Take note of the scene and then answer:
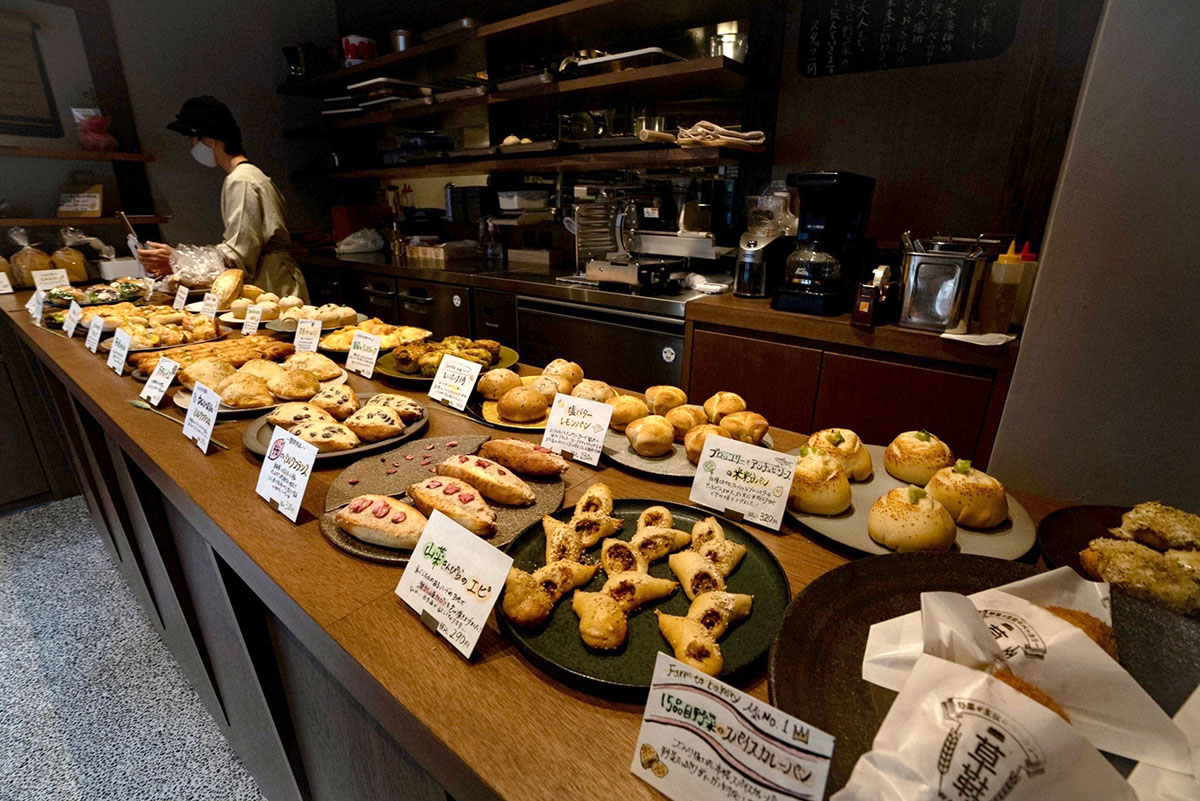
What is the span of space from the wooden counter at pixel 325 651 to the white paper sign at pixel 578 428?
0.19ft

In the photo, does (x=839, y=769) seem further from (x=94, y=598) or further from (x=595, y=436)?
(x=94, y=598)

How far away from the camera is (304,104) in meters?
5.28

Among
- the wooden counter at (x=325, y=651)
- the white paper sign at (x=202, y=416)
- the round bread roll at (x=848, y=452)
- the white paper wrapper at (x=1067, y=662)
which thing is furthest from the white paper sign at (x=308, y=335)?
the white paper wrapper at (x=1067, y=662)

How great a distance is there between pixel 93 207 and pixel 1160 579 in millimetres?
5176

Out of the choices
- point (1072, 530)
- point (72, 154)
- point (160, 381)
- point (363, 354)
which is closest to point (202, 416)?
point (160, 381)

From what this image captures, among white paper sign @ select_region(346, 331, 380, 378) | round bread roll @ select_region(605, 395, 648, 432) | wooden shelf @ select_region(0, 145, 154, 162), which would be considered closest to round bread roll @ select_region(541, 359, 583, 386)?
round bread roll @ select_region(605, 395, 648, 432)

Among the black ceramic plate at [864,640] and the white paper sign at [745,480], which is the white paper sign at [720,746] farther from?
the white paper sign at [745,480]

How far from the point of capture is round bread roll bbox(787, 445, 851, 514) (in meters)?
0.93

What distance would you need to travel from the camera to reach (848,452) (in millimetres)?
1028

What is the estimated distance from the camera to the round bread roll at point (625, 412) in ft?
4.13

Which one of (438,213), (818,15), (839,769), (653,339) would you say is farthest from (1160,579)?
(438,213)

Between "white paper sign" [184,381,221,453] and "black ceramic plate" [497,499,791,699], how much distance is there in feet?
2.60

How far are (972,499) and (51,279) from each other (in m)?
3.98

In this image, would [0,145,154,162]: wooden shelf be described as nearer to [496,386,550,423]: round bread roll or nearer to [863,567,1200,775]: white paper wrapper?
[496,386,550,423]: round bread roll
